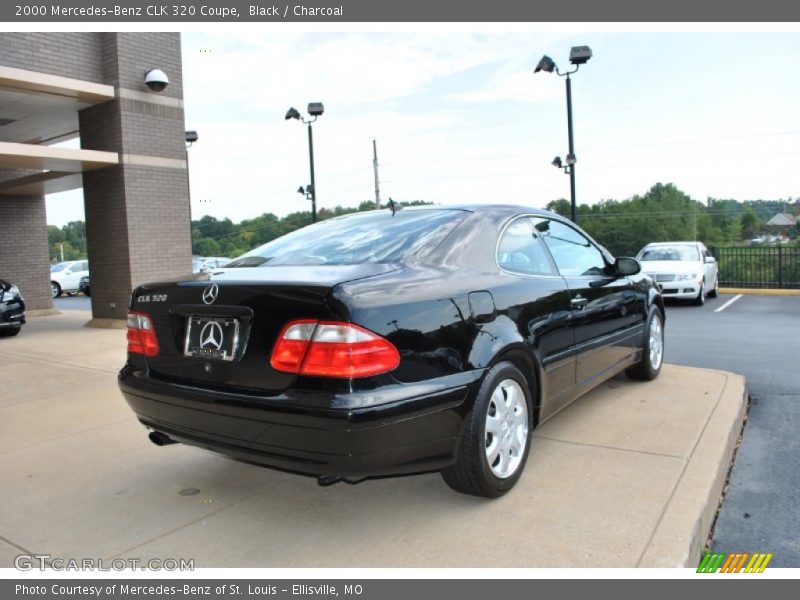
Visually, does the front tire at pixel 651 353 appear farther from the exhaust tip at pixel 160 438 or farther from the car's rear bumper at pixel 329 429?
the exhaust tip at pixel 160 438

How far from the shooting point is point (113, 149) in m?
10.7

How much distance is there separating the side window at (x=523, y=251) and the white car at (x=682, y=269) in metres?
9.71

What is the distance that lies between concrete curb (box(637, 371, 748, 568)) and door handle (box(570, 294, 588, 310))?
3.58ft

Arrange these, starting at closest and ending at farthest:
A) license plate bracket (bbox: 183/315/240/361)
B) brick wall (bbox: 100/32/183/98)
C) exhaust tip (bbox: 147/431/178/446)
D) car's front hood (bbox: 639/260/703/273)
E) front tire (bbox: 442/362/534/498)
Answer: license plate bracket (bbox: 183/315/240/361) → front tire (bbox: 442/362/534/498) → exhaust tip (bbox: 147/431/178/446) → brick wall (bbox: 100/32/183/98) → car's front hood (bbox: 639/260/703/273)

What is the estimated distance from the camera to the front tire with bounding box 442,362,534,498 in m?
2.89

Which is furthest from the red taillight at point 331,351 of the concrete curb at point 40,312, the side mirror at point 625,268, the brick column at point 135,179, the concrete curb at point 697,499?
the concrete curb at point 40,312

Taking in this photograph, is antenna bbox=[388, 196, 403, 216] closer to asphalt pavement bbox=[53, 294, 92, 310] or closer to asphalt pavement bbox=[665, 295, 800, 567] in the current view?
asphalt pavement bbox=[665, 295, 800, 567]

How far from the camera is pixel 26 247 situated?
45.8 feet

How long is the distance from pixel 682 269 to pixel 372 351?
12566 mm

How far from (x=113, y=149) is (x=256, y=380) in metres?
9.61

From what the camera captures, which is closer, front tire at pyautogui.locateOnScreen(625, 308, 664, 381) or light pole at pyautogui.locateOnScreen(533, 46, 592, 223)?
front tire at pyautogui.locateOnScreen(625, 308, 664, 381)

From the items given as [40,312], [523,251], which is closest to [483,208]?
[523,251]
